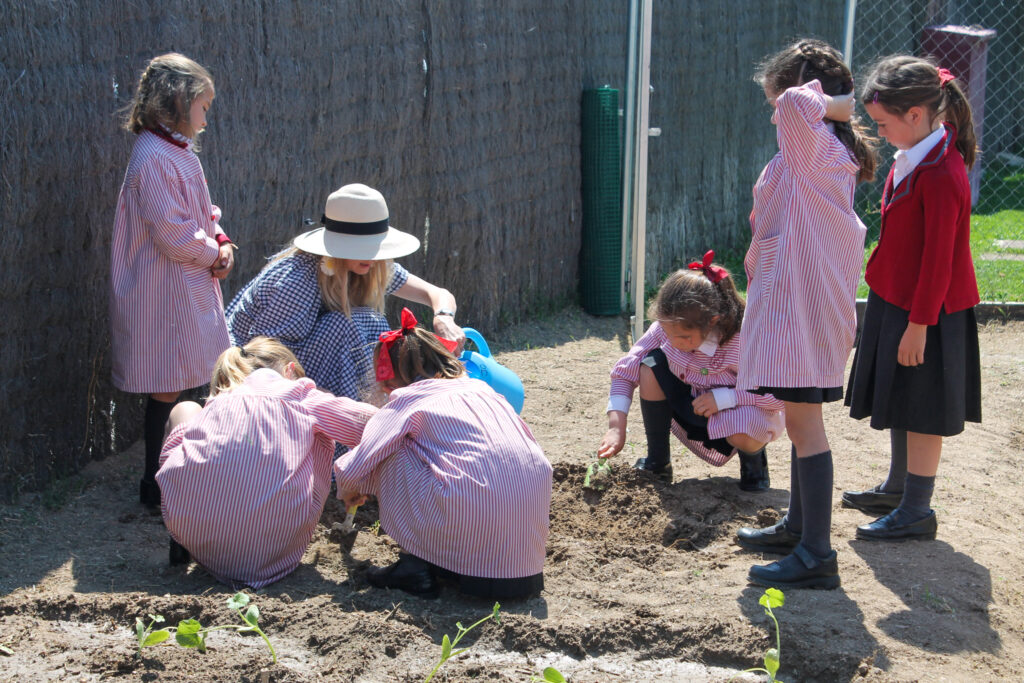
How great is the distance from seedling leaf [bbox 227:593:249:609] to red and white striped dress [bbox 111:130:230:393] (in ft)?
4.55

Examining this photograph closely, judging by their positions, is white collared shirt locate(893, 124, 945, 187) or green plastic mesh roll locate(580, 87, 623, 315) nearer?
white collared shirt locate(893, 124, 945, 187)

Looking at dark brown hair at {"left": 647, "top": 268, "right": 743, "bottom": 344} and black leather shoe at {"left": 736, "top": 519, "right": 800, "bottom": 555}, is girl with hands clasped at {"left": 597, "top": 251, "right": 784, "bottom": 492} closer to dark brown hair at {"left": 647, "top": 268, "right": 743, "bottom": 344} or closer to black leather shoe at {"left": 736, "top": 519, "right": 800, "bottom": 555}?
dark brown hair at {"left": 647, "top": 268, "right": 743, "bottom": 344}

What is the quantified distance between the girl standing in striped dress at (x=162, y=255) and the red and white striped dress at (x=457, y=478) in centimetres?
109

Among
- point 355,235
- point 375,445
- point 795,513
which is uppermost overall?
point 355,235

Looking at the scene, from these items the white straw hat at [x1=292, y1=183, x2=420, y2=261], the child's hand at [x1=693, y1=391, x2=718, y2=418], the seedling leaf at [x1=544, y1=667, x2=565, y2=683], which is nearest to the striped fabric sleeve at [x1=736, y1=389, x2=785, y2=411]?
the child's hand at [x1=693, y1=391, x2=718, y2=418]

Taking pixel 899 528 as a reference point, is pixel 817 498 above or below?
above

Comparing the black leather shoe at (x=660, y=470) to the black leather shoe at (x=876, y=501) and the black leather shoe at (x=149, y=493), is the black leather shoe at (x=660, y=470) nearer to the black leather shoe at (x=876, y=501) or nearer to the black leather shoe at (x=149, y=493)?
the black leather shoe at (x=876, y=501)

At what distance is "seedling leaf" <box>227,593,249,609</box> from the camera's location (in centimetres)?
276

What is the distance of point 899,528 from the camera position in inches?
143

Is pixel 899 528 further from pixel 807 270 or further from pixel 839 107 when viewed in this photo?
pixel 839 107

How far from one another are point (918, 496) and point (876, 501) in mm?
316

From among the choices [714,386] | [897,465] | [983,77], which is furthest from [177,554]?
[983,77]

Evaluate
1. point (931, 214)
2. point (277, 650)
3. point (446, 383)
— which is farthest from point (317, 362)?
point (931, 214)

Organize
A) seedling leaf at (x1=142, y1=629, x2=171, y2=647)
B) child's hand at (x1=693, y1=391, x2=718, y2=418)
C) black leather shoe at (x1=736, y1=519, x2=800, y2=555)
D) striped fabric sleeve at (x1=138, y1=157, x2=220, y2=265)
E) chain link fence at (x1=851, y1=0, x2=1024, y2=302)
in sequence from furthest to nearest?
1. chain link fence at (x1=851, y1=0, x2=1024, y2=302)
2. child's hand at (x1=693, y1=391, x2=718, y2=418)
3. striped fabric sleeve at (x1=138, y1=157, x2=220, y2=265)
4. black leather shoe at (x1=736, y1=519, x2=800, y2=555)
5. seedling leaf at (x1=142, y1=629, x2=171, y2=647)
